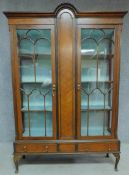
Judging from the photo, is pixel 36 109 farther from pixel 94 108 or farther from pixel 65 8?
pixel 65 8

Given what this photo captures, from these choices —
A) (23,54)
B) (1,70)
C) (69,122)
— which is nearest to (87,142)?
(69,122)

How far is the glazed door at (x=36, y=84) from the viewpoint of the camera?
2066mm

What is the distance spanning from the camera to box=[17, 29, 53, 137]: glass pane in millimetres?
2096

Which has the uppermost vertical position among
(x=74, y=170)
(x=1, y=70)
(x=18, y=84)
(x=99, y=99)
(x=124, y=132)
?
(x=1, y=70)

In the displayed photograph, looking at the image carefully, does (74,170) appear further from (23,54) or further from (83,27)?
(83,27)

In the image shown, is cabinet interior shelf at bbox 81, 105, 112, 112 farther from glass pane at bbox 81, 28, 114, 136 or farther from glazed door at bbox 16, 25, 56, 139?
glazed door at bbox 16, 25, 56, 139

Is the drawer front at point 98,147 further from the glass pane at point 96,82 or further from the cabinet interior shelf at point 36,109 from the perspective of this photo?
the cabinet interior shelf at point 36,109

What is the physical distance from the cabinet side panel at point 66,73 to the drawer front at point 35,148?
0.17 metres

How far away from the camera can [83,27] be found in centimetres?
199

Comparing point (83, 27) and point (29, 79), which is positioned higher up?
point (83, 27)

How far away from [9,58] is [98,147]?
1.75m

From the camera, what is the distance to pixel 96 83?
2176 millimetres

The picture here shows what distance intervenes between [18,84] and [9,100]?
0.83 m

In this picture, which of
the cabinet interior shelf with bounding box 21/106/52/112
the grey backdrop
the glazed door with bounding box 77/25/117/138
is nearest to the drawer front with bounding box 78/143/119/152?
the glazed door with bounding box 77/25/117/138
